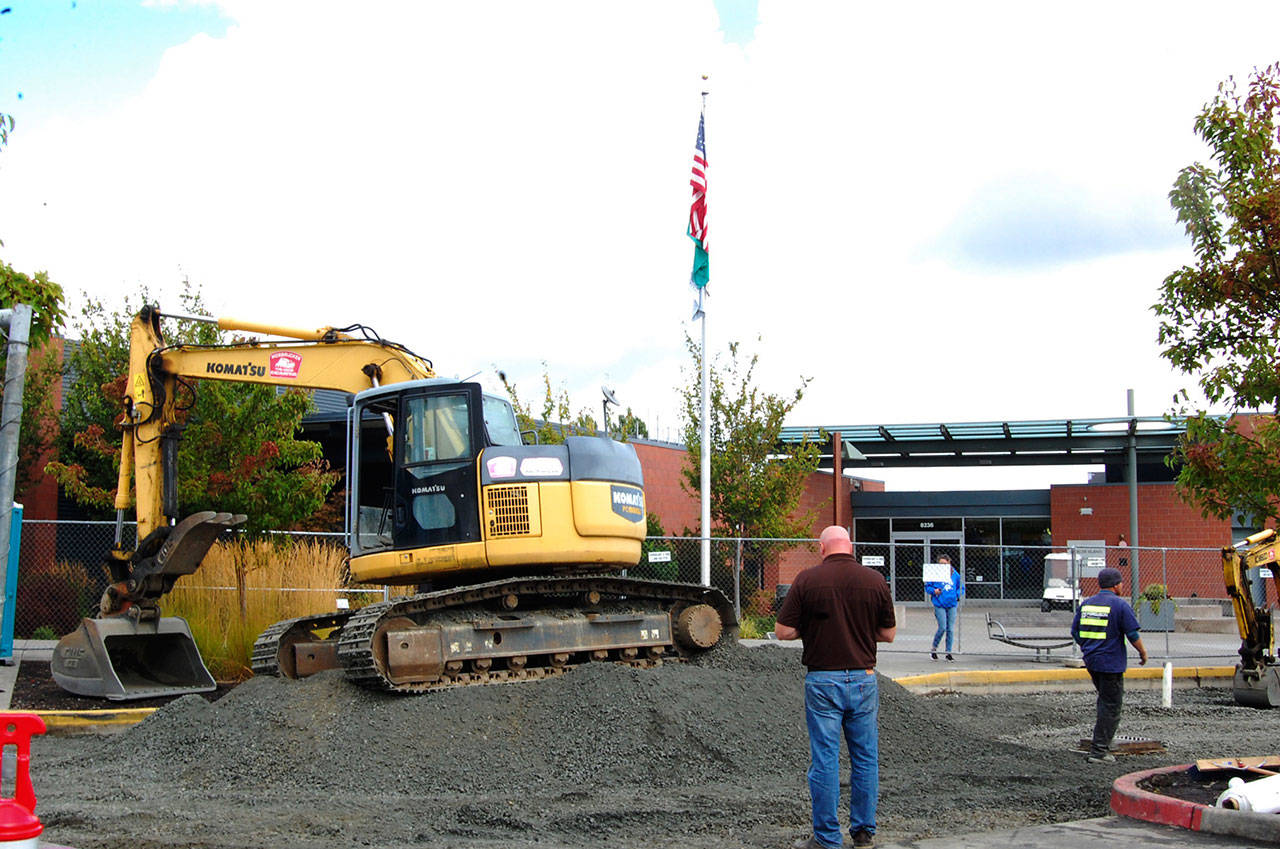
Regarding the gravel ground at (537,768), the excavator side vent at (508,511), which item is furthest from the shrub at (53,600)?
the excavator side vent at (508,511)

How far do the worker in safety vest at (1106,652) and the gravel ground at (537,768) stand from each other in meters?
0.31

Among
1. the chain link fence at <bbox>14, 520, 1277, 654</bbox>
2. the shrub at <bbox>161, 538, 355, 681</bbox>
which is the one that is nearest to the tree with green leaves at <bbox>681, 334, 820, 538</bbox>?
the chain link fence at <bbox>14, 520, 1277, 654</bbox>

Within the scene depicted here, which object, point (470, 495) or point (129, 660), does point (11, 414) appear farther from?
point (129, 660)

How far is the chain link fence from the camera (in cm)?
1961

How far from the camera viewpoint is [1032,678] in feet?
52.8

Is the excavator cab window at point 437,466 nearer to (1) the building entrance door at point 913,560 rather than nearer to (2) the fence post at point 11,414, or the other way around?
(2) the fence post at point 11,414

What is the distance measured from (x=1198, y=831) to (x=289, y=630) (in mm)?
8095

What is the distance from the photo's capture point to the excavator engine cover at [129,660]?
11.9 meters

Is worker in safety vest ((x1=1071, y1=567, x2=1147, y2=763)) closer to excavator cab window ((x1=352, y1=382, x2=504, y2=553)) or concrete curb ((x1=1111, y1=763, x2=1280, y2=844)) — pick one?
concrete curb ((x1=1111, y1=763, x2=1280, y2=844))

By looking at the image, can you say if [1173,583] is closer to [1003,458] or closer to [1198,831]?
A: [1003,458]

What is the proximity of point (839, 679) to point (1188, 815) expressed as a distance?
90.8 inches

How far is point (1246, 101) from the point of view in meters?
13.4

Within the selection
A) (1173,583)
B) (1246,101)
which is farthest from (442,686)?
(1173,583)

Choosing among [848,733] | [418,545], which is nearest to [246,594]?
[418,545]
